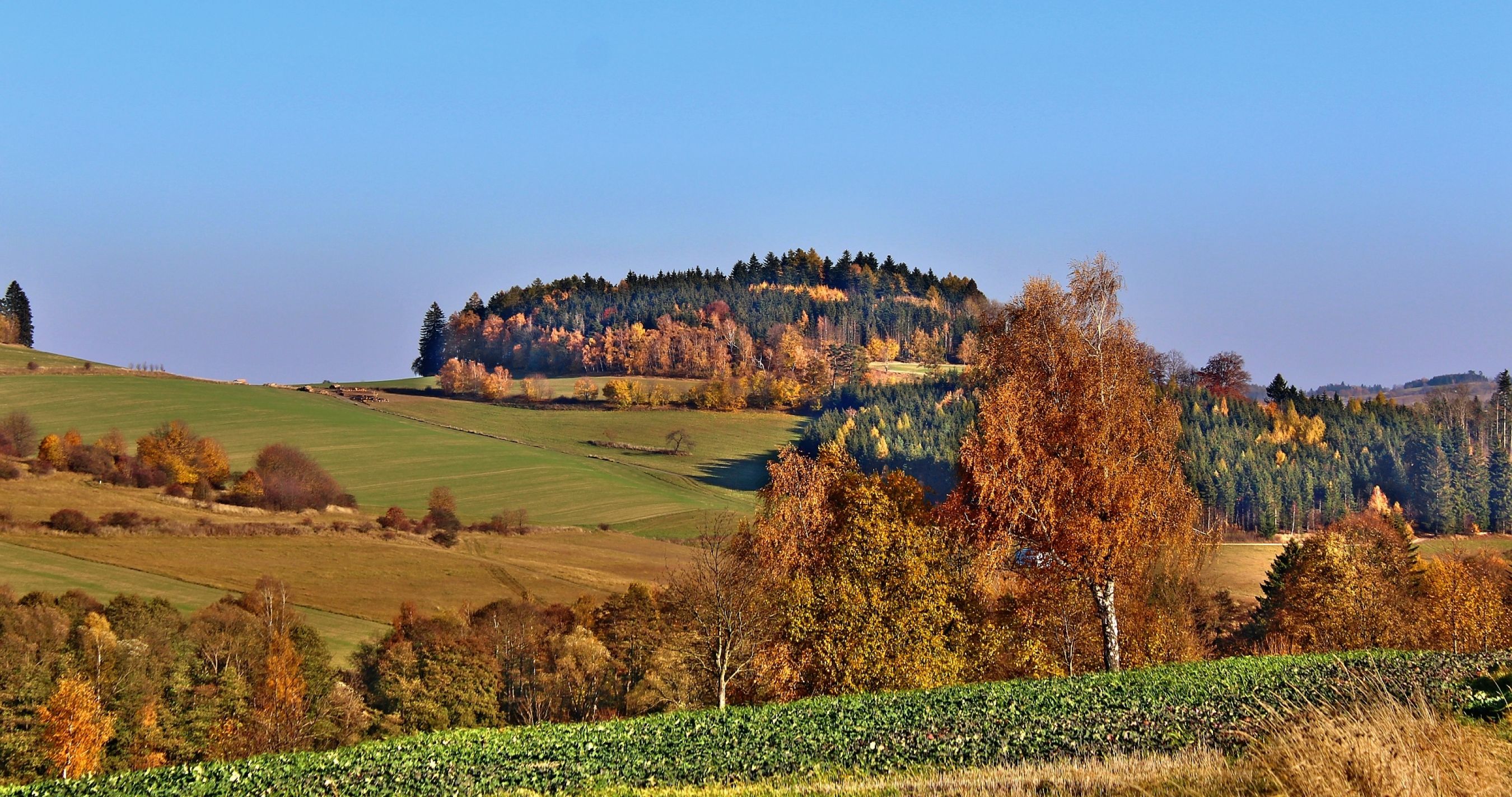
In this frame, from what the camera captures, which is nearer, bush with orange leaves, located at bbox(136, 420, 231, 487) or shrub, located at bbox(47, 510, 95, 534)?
shrub, located at bbox(47, 510, 95, 534)

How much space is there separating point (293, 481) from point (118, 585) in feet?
141

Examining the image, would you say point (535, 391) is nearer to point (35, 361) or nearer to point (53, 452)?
point (35, 361)

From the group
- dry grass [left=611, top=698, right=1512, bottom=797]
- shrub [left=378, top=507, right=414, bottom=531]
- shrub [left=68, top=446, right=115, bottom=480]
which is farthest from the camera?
shrub [left=68, top=446, right=115, bottom=480]

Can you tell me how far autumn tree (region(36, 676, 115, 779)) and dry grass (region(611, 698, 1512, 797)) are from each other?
155ft

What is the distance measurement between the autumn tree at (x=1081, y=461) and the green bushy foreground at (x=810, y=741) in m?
6.98

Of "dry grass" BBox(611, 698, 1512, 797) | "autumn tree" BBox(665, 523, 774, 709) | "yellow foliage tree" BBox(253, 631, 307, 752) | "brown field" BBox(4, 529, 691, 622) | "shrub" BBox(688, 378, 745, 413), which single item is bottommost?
"yellow foliage tree" BBox(253, 631, 307, 752)

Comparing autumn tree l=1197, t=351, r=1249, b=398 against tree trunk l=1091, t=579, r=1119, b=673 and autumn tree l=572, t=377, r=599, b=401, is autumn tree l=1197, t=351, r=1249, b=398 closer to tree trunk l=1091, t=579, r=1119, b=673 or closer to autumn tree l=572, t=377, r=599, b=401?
autumn tree l=572, t=377, r=599, b=401

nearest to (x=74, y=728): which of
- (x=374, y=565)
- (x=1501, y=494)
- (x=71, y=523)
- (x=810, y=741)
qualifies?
(x=374, y=565)

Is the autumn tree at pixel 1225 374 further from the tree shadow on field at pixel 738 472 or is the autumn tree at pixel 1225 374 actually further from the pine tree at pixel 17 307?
the pine tree at pixel 17 307

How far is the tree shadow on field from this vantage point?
462ft

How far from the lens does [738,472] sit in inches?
5782

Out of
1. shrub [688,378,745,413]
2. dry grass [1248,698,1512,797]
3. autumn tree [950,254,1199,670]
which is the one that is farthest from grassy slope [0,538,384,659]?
shrub [688,378,745,413]

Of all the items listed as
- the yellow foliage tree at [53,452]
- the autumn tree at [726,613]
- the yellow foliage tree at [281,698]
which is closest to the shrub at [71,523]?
the yellow foliage tree at [53,452]

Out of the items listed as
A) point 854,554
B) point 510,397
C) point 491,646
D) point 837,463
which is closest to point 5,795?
point 854,554
